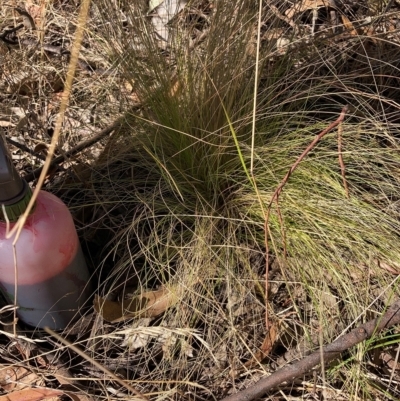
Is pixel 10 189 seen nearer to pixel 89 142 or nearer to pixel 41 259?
pixel 41 259

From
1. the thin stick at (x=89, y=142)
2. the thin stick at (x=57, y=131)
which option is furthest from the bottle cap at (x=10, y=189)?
the thin stick at (x=89, y=142)

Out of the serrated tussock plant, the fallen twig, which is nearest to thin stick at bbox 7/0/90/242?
the serrated tussock plant

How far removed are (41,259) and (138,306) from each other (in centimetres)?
23

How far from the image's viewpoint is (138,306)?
112 centimetres

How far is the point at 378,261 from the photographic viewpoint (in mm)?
1088

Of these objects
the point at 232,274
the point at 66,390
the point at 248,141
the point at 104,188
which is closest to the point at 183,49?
the point at 248,141

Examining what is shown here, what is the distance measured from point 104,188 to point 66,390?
42 centimetres

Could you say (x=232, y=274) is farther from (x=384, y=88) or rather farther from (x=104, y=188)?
(x=384, y=88)

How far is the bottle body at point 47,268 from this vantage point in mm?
949

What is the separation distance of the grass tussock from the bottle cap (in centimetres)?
28

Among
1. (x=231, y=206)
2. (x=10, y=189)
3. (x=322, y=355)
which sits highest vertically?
(x=10, y=189)

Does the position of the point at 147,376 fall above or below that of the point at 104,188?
below

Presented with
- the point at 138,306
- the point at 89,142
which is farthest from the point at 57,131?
the point at 89,142

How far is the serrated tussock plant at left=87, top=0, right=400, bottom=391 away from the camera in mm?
1080
